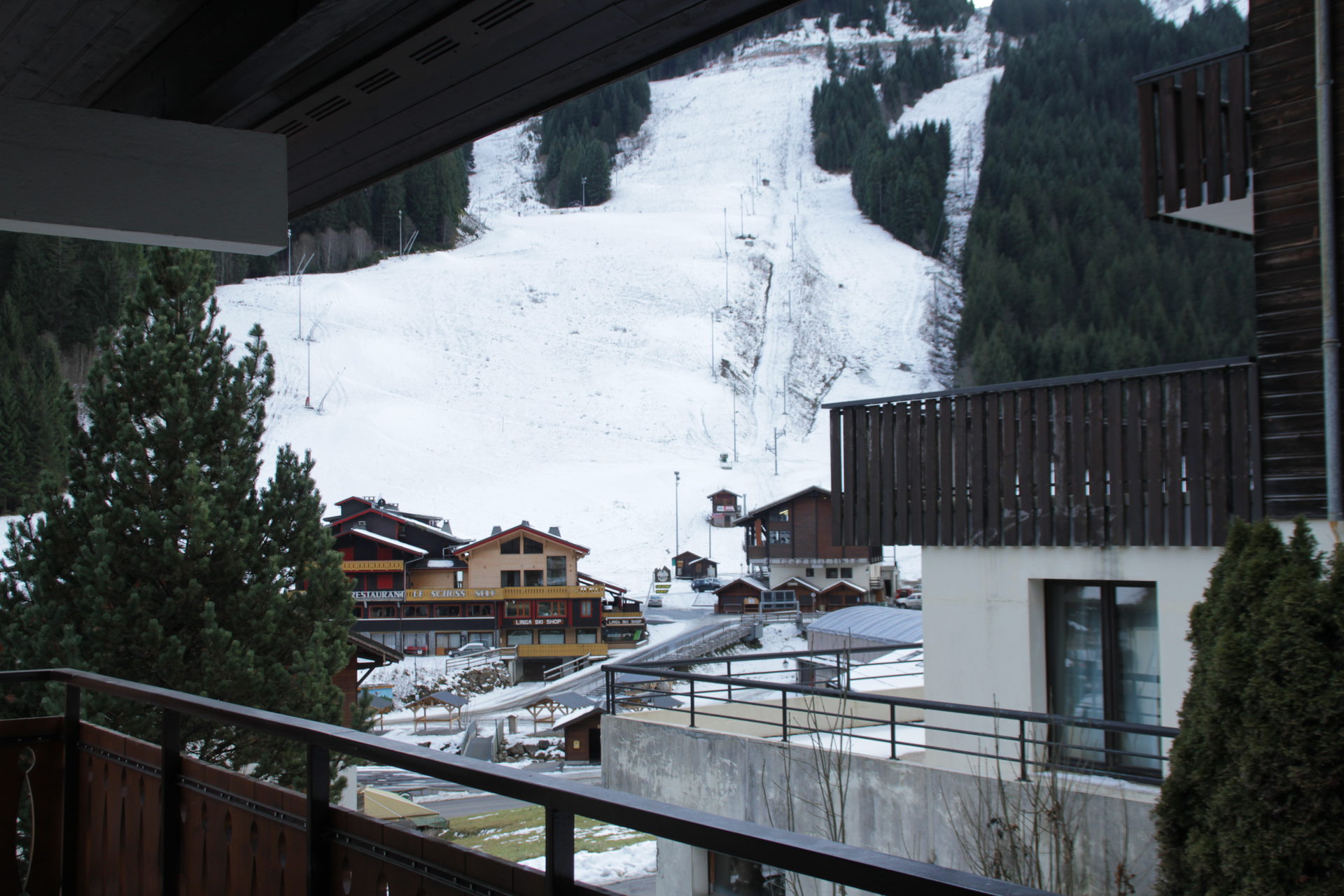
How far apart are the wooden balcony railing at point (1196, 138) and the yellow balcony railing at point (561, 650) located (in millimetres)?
30183

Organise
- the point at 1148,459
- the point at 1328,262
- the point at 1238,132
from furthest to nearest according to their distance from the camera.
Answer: the point at 1148,459 → the point at 1238,132 → the point at 1328,262

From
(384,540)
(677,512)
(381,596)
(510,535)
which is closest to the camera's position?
(381,596)

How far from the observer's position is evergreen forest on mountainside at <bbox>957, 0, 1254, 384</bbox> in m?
79.0

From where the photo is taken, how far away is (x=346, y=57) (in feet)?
9.00

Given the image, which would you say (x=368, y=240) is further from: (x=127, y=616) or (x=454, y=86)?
(x=454, y=86)

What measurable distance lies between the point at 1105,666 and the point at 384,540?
34.2 metres

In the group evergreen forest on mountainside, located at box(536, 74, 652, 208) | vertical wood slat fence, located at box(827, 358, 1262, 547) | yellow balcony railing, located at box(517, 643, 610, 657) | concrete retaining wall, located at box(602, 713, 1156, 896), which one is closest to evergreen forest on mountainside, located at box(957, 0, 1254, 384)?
yellow balcony railing, located at box(517, 643, 610, 657)

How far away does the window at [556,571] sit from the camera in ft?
131

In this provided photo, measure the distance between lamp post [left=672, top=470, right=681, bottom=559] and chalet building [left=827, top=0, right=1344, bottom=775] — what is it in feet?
161

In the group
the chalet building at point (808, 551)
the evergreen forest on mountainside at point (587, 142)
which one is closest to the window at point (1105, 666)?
the chalet building at point (808, 551)

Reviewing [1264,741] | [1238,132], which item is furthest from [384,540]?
[1264,741]

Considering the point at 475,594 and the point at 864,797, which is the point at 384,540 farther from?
the point at 864,797

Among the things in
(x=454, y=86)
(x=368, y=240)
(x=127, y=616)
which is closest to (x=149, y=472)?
(x=127, y=616)

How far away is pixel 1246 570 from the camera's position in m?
4.11
